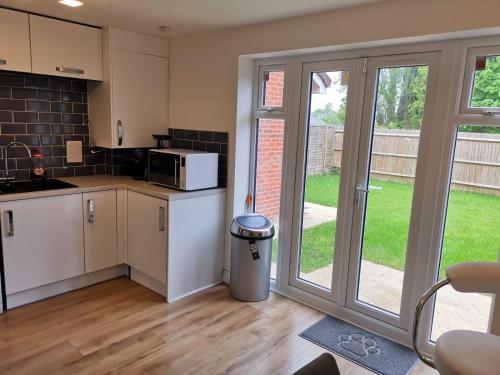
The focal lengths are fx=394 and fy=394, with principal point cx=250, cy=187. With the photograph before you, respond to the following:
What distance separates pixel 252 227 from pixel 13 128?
2.11 meters

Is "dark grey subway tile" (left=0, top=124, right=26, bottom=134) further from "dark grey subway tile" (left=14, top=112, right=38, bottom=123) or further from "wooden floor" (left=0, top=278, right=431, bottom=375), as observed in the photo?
"wooden floor" (left=0, top=278, right=431, bottom=375)

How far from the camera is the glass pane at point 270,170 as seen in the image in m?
3.26

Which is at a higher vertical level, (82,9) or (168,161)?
(82,9)

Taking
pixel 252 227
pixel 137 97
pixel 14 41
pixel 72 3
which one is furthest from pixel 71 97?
pixel 252 227

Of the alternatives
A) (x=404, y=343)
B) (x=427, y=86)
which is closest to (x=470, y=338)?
(x=404, y=343)

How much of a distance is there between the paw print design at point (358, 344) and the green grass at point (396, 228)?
0.54 metres

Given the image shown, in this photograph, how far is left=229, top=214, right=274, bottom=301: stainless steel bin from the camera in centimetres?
311

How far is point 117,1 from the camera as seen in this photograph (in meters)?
2.56

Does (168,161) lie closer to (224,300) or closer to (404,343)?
(224,300)

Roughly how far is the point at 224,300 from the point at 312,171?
1.27 meters

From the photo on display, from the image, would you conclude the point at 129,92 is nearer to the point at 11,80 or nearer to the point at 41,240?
the point at 11,80

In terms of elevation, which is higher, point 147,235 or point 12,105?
point 12,105

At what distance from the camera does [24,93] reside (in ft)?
10.6

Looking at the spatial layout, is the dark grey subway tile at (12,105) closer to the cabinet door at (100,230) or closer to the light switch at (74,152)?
the light switch at (74,152)
